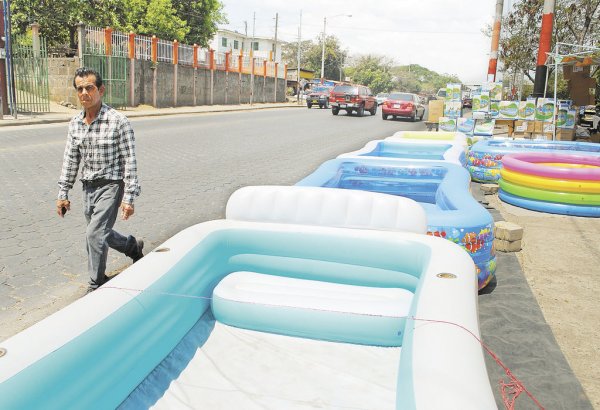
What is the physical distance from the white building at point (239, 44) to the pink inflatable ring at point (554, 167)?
7034cm

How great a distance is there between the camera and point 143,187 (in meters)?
8.71

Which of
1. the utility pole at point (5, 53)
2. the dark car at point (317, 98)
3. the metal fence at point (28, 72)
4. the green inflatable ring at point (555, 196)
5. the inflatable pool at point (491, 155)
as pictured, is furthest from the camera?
the dark car at point (317, 98)

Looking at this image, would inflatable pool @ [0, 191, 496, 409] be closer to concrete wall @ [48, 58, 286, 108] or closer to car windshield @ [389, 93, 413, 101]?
concrete wall @ [48, 58, 286, 108]

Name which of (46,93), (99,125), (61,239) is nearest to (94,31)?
(46,93)

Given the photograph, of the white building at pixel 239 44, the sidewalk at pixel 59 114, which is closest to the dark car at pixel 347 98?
the sidewalk at pixel 59 114

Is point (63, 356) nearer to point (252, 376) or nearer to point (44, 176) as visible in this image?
point (252, 376)

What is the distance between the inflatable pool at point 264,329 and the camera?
220cm

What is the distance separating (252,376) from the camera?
3.19m

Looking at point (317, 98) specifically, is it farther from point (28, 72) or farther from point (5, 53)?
point (5, 53)

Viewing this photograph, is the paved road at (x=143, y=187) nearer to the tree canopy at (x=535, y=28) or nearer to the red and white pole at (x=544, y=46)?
the red and white pole at (x=544, y=46)

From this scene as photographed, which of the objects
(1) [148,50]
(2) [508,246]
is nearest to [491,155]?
(2) [508,246]

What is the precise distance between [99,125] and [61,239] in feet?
7.41

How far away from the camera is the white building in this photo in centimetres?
8175

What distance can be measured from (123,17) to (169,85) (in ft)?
31.9
